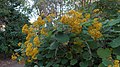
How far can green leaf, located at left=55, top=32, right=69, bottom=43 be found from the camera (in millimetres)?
1131

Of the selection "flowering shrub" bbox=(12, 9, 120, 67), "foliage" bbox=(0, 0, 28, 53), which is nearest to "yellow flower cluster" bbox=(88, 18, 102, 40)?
"flowering shrub" bbox=(12, 9, 120, 67)

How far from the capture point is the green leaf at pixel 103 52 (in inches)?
43.3

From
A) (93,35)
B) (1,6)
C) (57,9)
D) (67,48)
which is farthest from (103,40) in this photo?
(57,9)

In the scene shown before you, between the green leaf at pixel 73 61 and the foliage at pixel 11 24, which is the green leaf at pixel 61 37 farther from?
the foliage at pixel 11 24

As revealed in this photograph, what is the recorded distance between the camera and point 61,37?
1.14m

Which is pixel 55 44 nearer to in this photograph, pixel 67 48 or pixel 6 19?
pixel 67 48

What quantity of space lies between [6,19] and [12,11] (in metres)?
0.29

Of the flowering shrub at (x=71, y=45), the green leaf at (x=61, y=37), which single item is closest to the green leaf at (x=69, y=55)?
the flowering shrub at (x=71, y=45)

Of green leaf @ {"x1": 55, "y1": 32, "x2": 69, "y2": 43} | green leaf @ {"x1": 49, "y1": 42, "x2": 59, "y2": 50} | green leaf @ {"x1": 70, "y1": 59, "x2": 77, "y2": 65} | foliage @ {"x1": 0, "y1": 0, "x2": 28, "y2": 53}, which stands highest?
green leaf @ {"x1": 55, "y1": 32, "x2": 69, "y2": 43}

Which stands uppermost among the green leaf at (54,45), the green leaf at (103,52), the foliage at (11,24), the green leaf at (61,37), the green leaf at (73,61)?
the green leaf at (61,37)

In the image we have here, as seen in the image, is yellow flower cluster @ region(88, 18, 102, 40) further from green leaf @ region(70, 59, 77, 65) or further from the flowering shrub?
green leaf @ region(70, 59, 77, 65)

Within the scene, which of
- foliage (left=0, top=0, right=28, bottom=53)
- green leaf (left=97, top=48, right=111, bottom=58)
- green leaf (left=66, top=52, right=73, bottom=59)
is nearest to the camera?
green leaf (left=97, top=48, right=111, bottom=58)

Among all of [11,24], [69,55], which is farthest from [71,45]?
[11,24]

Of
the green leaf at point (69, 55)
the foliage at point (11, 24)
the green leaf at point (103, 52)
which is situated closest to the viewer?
the green leaf at point (103, 52)
